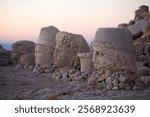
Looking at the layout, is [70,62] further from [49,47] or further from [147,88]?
[147,88]

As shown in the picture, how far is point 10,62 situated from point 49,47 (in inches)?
210

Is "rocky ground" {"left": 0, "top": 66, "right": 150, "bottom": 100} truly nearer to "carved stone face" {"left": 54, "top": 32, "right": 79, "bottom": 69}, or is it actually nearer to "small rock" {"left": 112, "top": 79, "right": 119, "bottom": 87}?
"small rock" {"left": 112, "top": 79, "right": 119, "bottom": 87}

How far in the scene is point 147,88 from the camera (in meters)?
9.02

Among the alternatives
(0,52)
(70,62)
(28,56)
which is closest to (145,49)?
(70,62)

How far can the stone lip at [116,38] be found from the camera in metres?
9.41

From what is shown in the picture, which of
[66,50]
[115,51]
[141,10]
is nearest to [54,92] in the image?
[115,51]

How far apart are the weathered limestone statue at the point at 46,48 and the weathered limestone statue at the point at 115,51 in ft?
18.0

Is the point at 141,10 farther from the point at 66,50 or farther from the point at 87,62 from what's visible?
the point at 87,62

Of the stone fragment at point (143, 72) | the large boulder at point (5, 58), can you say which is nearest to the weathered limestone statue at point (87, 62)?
the stone fragment at point (143, 72)

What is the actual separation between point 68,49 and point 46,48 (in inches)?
61.3

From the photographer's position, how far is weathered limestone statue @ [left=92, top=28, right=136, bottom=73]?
9383 mm

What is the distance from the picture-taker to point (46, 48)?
48.5 ft

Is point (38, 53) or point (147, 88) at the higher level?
point (38, 53)

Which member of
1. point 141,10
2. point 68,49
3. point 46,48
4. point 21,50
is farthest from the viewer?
point 141,10
